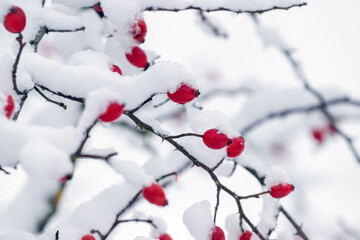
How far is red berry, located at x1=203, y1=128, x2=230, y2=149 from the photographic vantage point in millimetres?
1324

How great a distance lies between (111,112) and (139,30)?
1.76ft

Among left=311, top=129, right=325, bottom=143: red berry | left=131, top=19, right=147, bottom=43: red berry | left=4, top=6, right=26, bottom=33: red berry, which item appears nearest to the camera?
left=4, top=6, right=26, bottom=33: red berry

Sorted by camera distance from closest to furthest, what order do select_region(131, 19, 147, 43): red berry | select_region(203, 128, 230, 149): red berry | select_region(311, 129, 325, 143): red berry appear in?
select_region(203, 128, 230, 149): red berry → select_region(131, 19, 147, 43): red berry → select_region(311, 129, 325, 143): red berry

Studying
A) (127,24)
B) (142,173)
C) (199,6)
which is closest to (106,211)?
(142,173)

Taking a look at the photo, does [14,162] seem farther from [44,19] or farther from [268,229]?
[268,229]

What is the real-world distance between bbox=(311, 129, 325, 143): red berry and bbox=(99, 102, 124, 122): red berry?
4.30 m

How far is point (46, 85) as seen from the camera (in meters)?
1.27

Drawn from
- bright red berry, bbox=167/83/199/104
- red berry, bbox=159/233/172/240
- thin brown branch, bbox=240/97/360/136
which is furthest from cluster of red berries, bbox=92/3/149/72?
thin brown branch, bbox=240/97/360/136

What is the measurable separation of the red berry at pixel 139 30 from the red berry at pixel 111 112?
1.66 feet

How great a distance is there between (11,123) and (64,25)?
2.58 ft

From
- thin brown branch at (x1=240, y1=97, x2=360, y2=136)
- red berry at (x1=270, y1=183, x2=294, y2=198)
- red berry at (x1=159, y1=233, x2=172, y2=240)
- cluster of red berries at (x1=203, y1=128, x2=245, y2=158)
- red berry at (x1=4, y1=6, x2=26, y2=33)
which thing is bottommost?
thin brown branch at (x1=240, y1=97, x2=360, y2=136)

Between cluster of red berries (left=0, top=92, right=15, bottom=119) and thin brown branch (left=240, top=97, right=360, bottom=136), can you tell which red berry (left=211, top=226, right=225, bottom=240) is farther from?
thin brown branch (left=240, top=97, right=360, bottom=136)

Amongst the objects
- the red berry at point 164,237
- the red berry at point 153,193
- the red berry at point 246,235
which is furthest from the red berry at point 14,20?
the red berry at point 246,235

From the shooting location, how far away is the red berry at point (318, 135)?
489 centimetres
